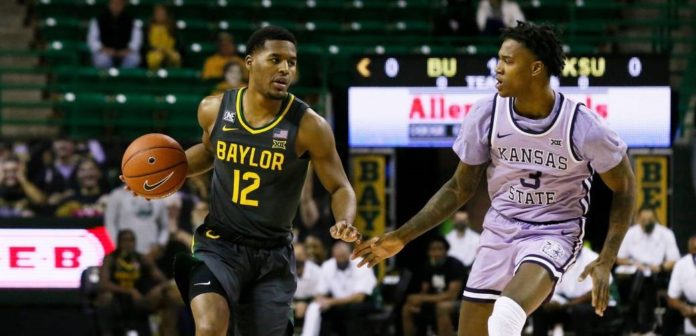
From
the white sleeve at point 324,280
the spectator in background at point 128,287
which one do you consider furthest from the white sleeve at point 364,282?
the spectator in background at point 128,287

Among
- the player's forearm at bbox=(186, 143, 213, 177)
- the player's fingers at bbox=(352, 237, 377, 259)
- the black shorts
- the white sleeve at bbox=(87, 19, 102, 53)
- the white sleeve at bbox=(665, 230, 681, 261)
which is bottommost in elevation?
the white sleeve at bbox=(665, 230, 681, 261)

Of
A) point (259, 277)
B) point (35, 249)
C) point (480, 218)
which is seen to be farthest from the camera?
point (480, 218)

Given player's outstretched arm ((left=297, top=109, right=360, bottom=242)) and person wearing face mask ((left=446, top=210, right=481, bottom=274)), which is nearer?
player's outstretched arm ((left=297, top=109, right=360, bottom=242))

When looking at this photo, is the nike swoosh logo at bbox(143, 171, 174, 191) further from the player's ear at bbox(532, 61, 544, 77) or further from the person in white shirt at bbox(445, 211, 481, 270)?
the person in white shirt at bbox(445, 211, 481, 270)

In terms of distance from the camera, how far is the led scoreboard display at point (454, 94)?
13188 mm

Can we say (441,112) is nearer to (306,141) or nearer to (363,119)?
(363,119)

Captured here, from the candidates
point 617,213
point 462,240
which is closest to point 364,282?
point 462,240

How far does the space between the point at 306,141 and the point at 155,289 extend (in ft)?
22.6

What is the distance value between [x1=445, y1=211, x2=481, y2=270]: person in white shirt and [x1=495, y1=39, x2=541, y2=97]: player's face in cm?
807

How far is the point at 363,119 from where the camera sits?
13258mm

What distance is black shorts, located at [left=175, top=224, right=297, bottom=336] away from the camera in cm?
618

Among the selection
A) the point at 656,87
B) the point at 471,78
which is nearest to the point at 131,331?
the point at 471,78

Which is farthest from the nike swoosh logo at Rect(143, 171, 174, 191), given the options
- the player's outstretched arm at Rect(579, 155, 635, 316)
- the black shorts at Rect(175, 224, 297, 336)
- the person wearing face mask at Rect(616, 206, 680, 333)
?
the person wearing face mask at Rect(616, 206, 680, 333)

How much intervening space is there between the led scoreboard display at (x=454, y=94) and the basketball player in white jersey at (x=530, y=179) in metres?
6.96
